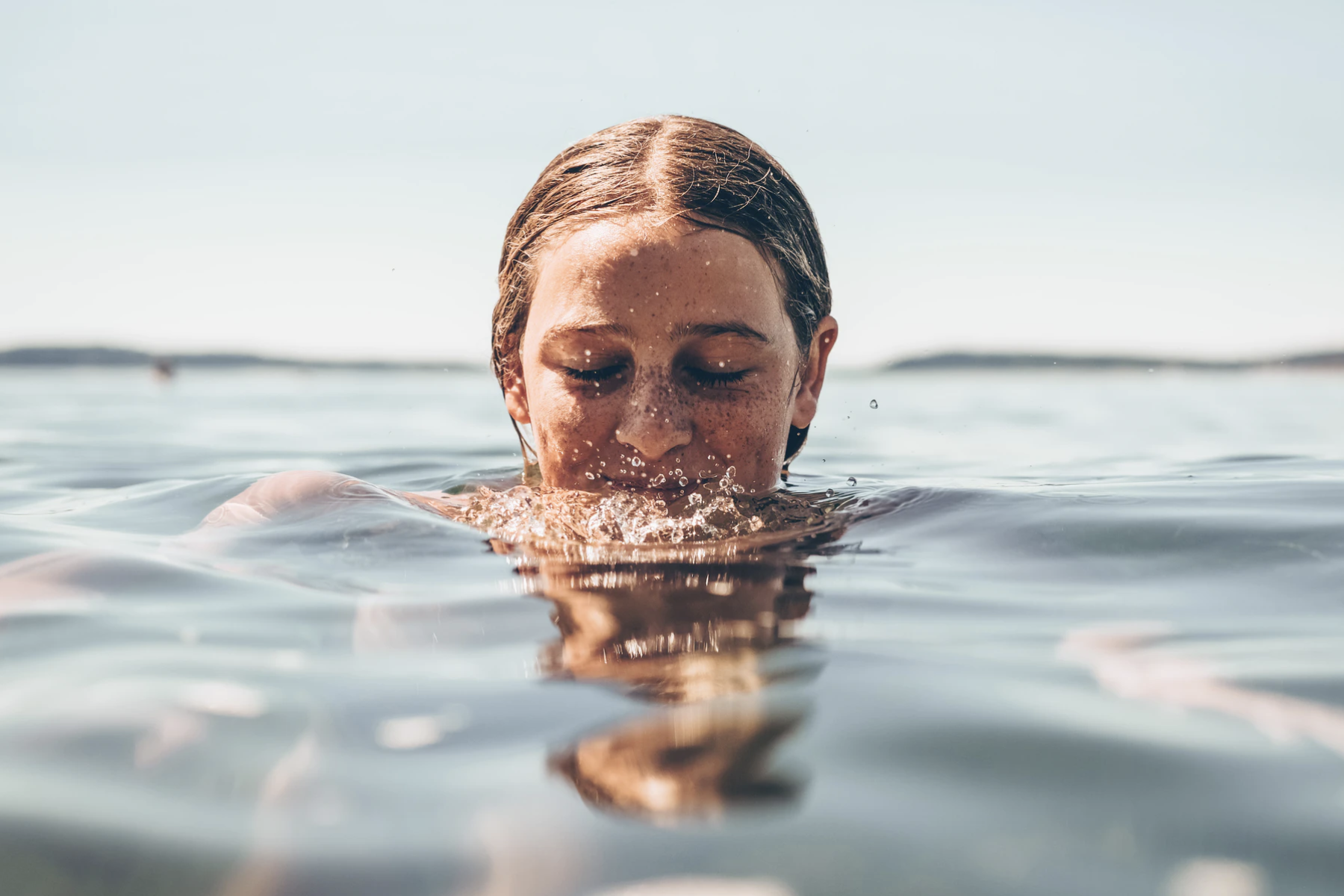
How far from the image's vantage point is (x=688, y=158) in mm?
3580

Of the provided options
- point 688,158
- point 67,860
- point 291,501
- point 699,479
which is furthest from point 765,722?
point 688,158

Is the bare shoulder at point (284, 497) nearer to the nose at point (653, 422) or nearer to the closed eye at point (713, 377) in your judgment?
the nose at point (653, 422)

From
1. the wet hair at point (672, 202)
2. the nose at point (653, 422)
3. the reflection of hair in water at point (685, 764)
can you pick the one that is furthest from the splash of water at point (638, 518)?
the reflection of hair in water at point (685, 764)

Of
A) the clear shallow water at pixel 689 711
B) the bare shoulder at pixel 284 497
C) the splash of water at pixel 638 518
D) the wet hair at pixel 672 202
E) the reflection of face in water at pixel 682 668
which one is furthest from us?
the wet hair at pixel 672 202

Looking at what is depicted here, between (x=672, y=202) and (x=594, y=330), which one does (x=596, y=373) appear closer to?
(x=594, y=330)

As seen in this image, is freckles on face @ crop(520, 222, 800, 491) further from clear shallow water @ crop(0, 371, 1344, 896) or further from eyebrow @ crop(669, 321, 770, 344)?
clear shallow water @ crop(0, 371, 1344, 896)

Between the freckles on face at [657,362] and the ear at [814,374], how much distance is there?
0.42m

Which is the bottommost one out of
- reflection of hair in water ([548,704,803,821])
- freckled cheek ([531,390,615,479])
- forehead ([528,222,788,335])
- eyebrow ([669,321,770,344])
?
reflection of hair in water ([548,704,803,821])

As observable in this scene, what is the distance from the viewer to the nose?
2982 millimetres

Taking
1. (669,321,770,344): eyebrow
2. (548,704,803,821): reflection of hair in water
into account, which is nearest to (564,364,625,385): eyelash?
(669,321,770,344): eyebrow

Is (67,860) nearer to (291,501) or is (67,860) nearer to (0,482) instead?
(291,501)

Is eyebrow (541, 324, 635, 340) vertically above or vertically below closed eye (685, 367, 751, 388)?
above

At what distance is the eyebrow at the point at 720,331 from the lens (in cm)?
309

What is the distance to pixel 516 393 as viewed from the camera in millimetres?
3857
